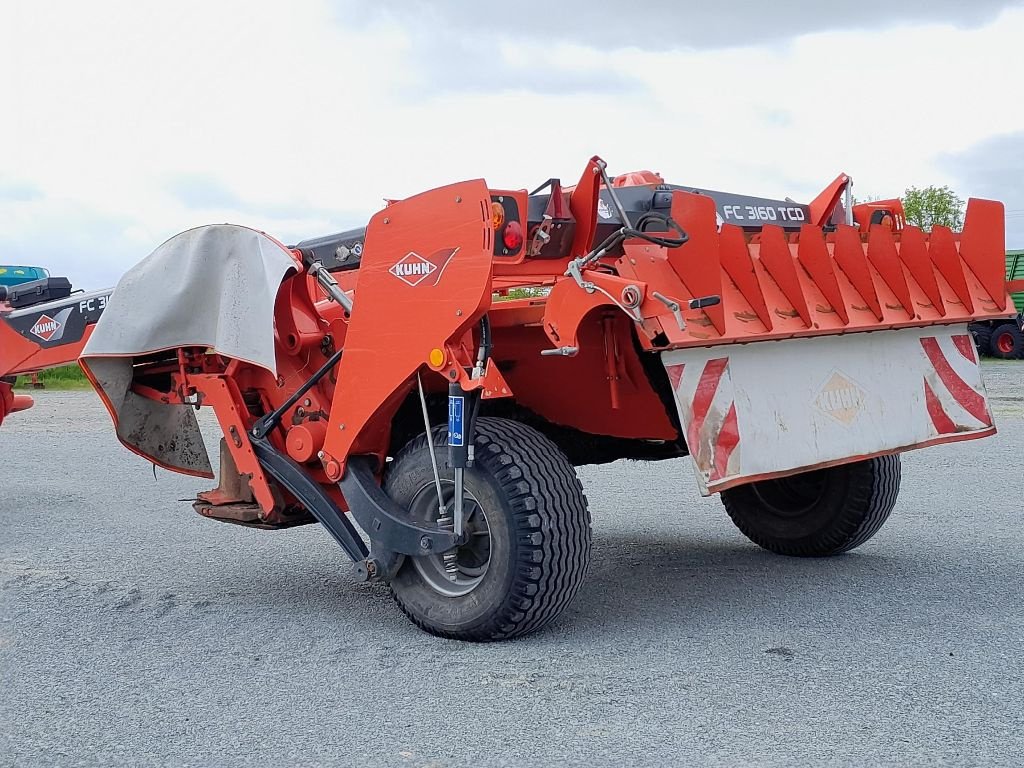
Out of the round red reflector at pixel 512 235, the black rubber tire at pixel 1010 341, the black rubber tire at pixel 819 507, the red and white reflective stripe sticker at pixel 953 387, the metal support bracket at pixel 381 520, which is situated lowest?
the black rubber tire at pixel 1010 341

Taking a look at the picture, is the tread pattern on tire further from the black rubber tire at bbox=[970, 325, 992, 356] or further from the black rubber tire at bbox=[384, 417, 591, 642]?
the black rubber tire at bbox=[384, 417, 591, 642]

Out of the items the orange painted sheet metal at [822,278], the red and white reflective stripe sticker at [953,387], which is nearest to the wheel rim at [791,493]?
the red and white reflective stripe sticker at [953,387]

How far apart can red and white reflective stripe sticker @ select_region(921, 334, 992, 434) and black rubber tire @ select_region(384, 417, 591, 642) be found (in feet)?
6.32

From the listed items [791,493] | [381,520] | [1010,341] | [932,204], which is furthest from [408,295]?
[932,204]

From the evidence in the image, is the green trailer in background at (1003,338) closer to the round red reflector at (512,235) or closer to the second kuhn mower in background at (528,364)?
the second kuhn mower in background at (528,364)

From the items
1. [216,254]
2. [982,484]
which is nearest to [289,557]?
[216,254]

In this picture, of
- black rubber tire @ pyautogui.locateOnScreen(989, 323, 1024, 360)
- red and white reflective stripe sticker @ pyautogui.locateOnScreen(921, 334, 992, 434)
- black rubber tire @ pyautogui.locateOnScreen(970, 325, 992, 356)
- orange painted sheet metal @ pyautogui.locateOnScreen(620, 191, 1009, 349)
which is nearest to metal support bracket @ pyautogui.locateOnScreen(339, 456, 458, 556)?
orange painted sheet metal @ pyautogui.locateOnScreen(620, 191, 1009, 349)

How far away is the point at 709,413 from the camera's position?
437cm

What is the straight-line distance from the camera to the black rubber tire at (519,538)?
13.8 ft

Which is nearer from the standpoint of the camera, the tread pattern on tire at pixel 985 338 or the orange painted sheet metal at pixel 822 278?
the orange painted sheet metal at pixel 822 278

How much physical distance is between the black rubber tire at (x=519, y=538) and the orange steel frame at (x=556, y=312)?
0.90ft

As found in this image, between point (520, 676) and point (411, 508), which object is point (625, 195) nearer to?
point (411, 508)

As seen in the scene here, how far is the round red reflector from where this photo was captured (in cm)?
455

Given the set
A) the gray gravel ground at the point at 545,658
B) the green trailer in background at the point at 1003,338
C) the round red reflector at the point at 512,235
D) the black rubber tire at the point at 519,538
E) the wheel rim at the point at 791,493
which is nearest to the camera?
the gray gravel ground at the point at 545,658
